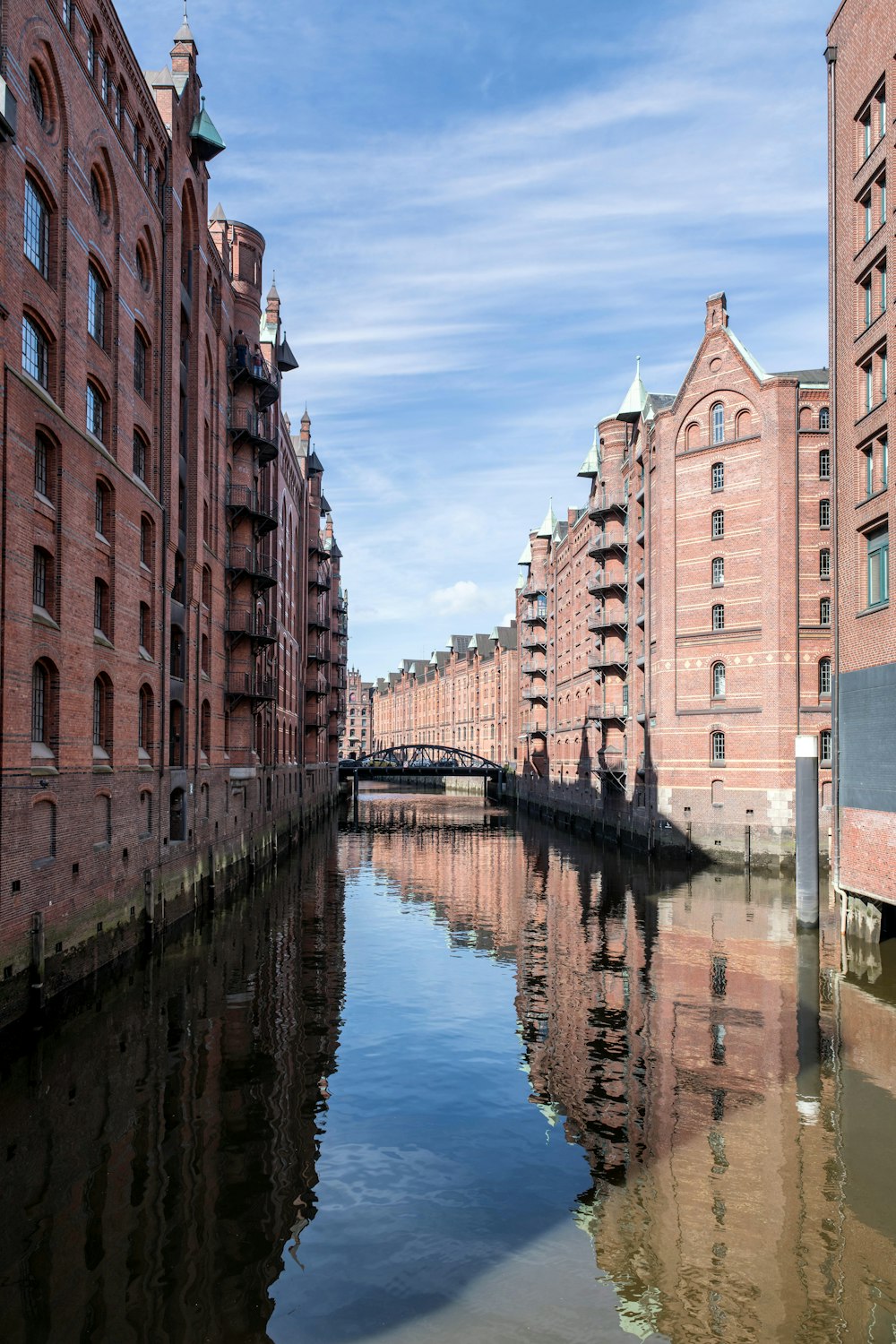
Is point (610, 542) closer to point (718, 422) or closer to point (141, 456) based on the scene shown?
point (718, 422)

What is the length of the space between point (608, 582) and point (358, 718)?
140 m

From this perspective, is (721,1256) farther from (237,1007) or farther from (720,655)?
(720,655)

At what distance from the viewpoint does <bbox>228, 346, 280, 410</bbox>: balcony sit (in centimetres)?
3531

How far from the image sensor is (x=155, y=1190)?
33.6 feet

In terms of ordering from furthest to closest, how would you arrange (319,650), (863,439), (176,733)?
(319,650) < (176,733) < (863,439)

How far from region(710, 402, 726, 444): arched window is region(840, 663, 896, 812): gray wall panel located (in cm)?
1893

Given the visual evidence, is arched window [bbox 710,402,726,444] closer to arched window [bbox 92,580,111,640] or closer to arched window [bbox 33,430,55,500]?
arched window [bbox 92,580,111,640]

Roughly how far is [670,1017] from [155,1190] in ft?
32.3

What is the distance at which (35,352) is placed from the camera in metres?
17.6

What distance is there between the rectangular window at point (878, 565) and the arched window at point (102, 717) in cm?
1696

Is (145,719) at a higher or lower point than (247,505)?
lower

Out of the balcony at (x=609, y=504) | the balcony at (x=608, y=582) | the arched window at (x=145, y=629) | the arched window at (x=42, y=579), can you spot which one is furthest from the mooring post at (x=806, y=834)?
the balcony at (x=609, y=504)

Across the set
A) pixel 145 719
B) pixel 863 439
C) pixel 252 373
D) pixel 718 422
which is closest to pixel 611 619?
pixel 718 422

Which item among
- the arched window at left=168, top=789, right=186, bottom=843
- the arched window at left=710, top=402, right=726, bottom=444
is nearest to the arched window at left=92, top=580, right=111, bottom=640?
the arched window at left=168, top=789, right=186, bottom=843
